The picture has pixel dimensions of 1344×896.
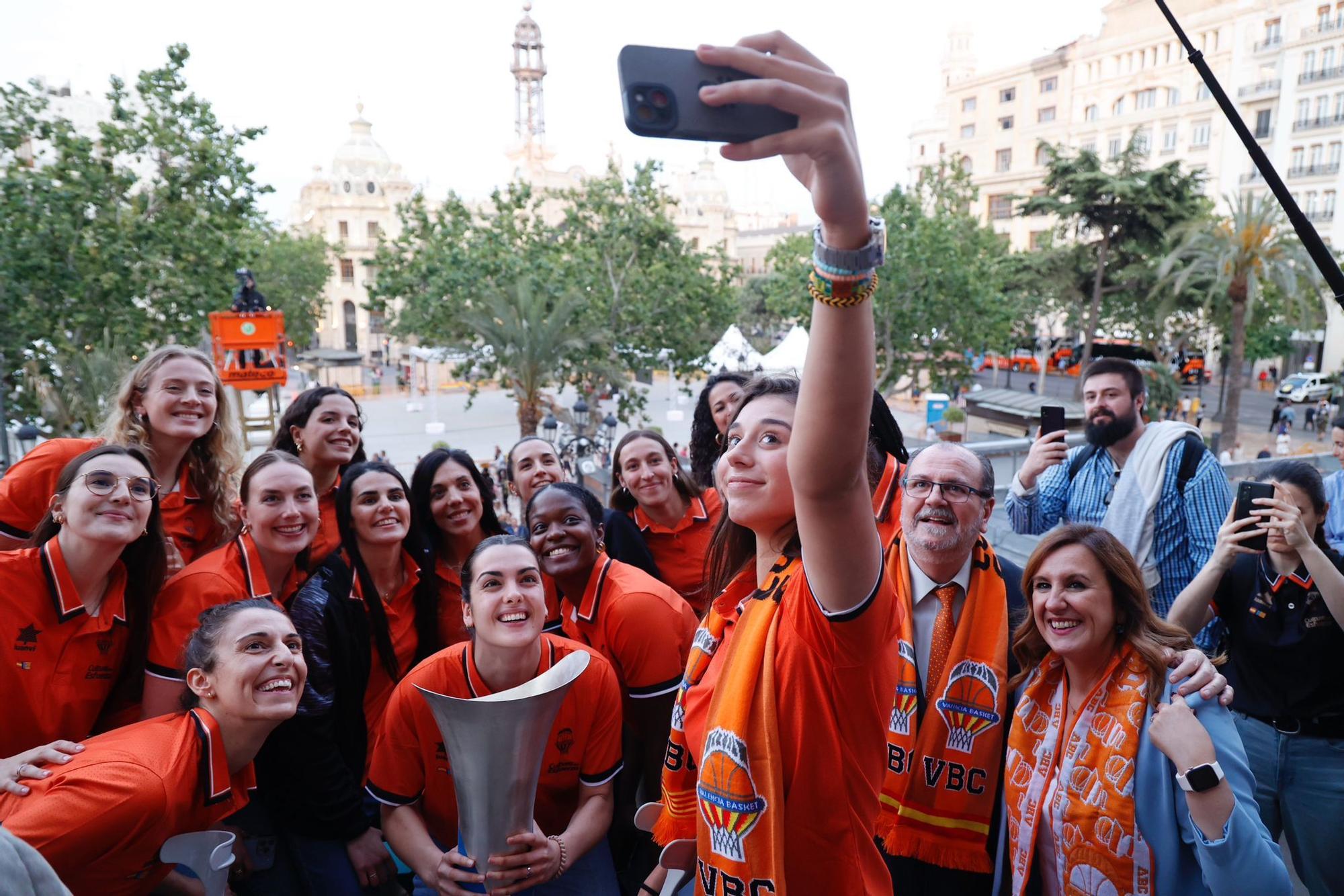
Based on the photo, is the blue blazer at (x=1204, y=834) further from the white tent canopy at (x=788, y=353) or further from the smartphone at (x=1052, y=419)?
the white tent canopy at (x=788, y=353)

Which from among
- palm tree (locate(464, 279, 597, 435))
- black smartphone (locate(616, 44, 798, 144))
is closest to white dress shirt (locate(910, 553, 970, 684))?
black smartphone (locate(616, 44, 798, 144))

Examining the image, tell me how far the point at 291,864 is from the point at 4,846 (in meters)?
1.94

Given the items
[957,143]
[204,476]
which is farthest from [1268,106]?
[204,476]

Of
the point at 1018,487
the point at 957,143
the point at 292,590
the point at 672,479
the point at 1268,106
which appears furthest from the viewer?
the point at 957,143

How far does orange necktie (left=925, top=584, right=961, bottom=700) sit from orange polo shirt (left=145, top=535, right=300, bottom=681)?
204 centimetres

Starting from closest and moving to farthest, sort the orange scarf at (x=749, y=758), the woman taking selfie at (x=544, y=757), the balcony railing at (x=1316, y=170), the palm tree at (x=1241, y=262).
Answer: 1. the orange scarf at (x=749, y=758)
2. the woman taking selfie at (x=544, y=757)
3. the palm tree at (x=1241, y=262)
4. the balcony railing at (x=1316, y=170)

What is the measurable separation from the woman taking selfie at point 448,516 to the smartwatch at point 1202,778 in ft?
7.96

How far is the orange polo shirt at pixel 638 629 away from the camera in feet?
9.75

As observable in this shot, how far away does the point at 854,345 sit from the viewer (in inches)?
46.1

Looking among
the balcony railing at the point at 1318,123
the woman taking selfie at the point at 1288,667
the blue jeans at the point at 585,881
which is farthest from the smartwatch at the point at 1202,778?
the balcony railing at the point at 1318,123

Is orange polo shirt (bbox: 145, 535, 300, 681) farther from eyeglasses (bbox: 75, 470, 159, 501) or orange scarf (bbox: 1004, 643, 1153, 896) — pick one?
orange scarf (bbox: 1004, 643, 1153, 896)

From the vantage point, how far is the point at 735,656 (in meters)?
1.61

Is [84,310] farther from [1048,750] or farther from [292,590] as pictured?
[1048,750]

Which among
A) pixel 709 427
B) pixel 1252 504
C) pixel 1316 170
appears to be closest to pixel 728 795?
pixel 1252 504
